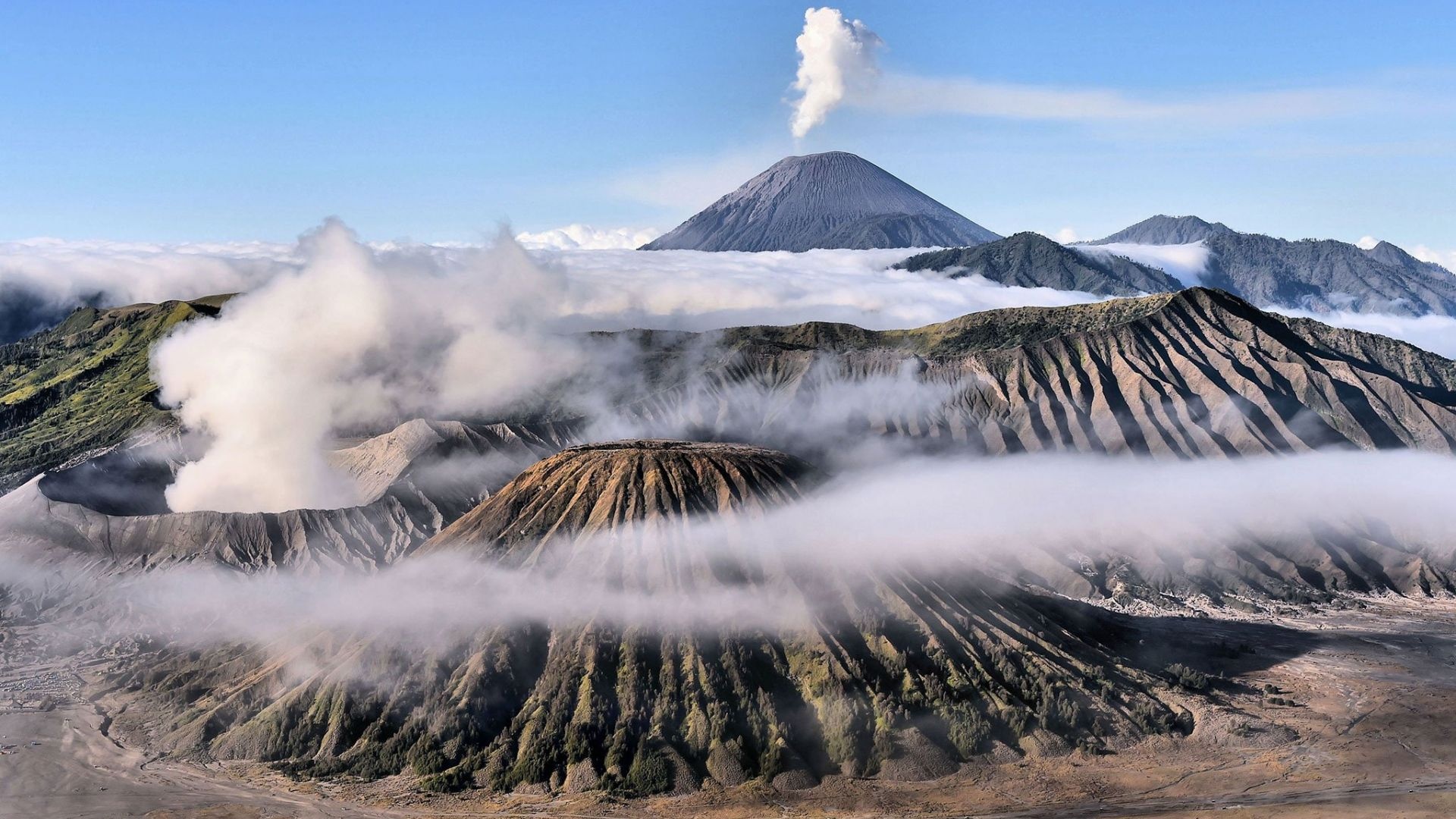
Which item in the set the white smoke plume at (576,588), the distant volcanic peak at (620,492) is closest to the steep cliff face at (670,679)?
the distant volcanic peak at (620,492)

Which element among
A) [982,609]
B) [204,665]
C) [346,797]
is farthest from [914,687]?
[204,665]

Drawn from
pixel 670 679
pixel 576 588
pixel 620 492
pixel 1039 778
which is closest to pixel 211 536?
pixel 620 492

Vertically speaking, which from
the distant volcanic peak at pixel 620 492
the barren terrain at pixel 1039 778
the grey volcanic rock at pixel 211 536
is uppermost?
the distant volcanic peak at pixel 620 492

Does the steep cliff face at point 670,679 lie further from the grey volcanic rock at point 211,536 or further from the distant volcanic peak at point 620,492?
the grey volcanic rock at point 211,536

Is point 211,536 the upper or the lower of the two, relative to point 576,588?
lower

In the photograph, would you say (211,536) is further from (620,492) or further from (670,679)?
(670,679)

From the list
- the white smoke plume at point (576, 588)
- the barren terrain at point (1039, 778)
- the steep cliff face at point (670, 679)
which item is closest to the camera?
the barren terrain at point (1039, 778)

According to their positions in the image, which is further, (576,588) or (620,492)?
(620,492)

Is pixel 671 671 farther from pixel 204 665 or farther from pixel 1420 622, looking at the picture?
pixel 1420 622

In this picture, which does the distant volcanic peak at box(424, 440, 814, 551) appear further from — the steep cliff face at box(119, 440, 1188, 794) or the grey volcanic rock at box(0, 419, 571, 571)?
the grey volcanic rock at box(0, 419, 571, 571)
